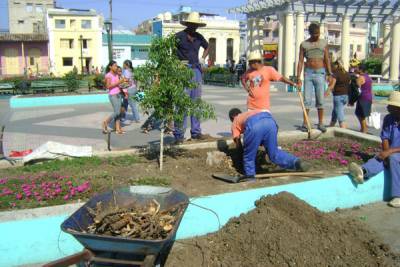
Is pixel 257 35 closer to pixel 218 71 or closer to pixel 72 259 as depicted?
pixel 218 71

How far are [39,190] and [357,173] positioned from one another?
3.70 metres

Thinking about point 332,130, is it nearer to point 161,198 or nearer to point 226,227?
point 226,227

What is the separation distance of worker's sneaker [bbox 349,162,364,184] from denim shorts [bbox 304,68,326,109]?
11.3 ft

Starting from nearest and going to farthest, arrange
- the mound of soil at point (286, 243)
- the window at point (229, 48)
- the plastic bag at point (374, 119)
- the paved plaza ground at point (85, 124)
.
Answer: the mound of soil at point (286, 243) → the paved plaza ground at point (85, 124) → the plastic bag at point (374, 119) → the window at point (229, 48)

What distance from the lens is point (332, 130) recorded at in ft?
27.6

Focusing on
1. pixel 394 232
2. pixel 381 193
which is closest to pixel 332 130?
pixel 381 193

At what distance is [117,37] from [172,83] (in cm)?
5844

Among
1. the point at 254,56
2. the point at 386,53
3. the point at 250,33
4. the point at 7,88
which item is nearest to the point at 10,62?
the point at 7,88

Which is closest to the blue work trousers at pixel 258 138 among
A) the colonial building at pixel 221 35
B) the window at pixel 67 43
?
the colonial building at pixel 221 35

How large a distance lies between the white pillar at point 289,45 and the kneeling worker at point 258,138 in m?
18.2

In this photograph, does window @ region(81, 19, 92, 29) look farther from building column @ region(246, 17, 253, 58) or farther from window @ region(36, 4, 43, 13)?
building column @ region(246, 17, 253, 58)

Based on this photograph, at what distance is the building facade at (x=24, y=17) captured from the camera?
258 ft

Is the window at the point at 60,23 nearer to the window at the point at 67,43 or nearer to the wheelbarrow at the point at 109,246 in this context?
the window at the point at 67,43

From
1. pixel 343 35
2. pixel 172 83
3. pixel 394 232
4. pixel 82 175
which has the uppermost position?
pixel 343 35
